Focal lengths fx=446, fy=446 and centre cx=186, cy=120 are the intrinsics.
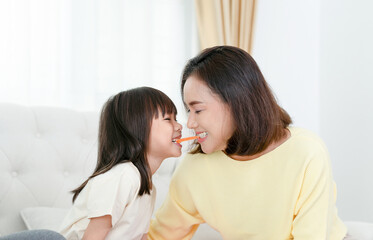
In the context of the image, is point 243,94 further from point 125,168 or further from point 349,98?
point 349,98

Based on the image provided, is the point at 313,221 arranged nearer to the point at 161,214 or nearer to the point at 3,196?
the point at 161,214

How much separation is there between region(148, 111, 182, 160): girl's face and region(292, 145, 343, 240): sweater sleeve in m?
0.46

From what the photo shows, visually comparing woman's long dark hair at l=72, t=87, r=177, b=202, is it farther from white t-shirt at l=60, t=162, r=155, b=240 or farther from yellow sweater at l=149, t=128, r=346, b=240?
yellow sweater at l=149, t=128, r=346, b=240

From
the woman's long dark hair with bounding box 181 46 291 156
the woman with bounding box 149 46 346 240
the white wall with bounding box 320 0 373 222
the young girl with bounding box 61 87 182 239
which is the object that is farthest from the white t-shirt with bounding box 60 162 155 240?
the white wall with bounding box 320 0 373 222

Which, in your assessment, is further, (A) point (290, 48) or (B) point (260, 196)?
(A) point (290, 48)

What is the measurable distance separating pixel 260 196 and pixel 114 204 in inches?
17.8

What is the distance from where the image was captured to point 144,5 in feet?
8.70

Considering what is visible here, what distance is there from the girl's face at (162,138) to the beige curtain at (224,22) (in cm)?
135

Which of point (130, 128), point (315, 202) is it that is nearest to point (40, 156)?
point (130, 128)

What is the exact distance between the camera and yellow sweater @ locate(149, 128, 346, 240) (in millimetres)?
1302

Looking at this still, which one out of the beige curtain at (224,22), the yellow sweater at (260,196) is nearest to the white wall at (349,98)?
the beige curtain at (224,22)

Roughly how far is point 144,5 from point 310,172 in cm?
169

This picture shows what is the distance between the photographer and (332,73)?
302 centimetres

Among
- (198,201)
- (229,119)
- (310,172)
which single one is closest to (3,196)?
(198,201)
